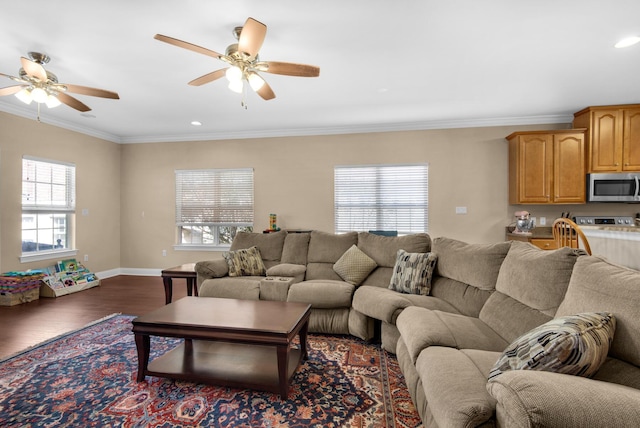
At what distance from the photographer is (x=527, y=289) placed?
190cm

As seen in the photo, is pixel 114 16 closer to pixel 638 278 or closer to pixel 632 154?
pixel 638 278

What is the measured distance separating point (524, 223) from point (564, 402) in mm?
4550

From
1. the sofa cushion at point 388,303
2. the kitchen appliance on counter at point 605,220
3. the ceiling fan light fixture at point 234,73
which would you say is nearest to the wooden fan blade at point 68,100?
the ceiling fan light fixture at point 234,73

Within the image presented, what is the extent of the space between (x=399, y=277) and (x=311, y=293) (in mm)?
869

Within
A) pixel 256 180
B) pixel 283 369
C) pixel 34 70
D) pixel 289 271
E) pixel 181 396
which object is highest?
pixel 34 70

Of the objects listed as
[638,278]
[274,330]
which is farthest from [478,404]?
[274,330]

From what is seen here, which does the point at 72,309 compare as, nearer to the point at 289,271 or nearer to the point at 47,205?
the point at 47,205

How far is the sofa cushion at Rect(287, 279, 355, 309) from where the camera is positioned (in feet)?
10.2

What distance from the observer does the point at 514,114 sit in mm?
4820

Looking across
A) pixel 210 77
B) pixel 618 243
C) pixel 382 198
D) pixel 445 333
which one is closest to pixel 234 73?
pixel 210 77

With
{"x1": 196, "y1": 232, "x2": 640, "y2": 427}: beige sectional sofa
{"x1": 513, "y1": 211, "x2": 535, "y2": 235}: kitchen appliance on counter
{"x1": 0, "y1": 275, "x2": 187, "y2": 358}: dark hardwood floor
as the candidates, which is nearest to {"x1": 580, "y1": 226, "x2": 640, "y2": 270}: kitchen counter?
{"x1": 196, "y1": 232, "x2": 640, "y2": 427}: beige sectional sofa

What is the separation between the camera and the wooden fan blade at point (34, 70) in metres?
2.71

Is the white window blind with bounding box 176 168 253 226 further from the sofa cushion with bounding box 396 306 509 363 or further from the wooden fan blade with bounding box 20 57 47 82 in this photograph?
→ the sofa cushion with bounding box 396 306 509 363

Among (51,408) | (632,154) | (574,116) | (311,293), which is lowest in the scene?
(51,408)
